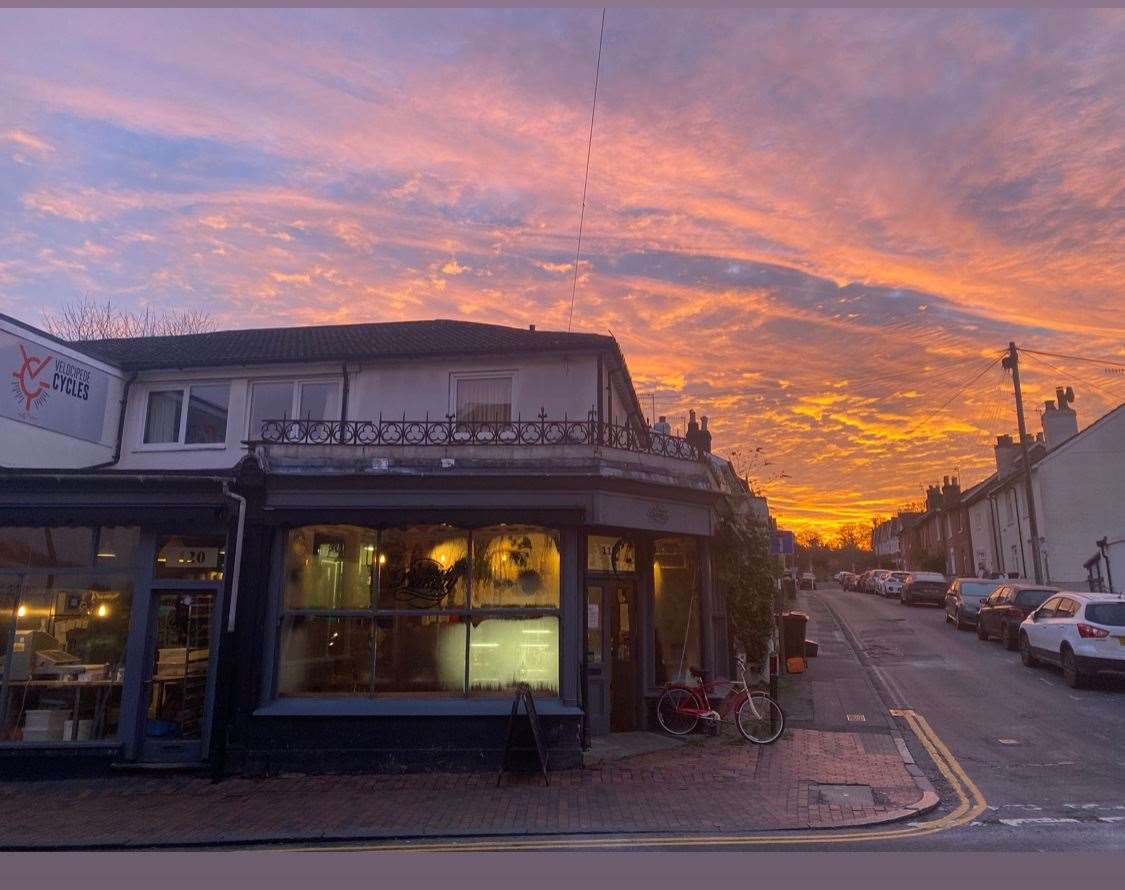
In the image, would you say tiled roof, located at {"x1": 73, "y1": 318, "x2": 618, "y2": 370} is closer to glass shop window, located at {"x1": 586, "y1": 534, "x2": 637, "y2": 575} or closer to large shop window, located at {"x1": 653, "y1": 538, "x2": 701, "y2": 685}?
glass shop window, located at {"x1": 586, "y1": 534, "x2": 637, "y2": 575}

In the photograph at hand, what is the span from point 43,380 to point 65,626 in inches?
175

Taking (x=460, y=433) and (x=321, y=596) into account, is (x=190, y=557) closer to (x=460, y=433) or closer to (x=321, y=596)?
(x=321, y=596)

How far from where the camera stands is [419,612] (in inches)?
450

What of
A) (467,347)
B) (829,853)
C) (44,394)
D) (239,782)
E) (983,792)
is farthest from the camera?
(467,347)

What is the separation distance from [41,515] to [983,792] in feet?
42.9

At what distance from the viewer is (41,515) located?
37.6 ft

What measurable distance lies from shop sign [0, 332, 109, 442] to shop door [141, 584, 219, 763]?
4.18m

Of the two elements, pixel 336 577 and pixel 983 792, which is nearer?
pixel 983 792

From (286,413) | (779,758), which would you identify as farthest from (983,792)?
(286,413)

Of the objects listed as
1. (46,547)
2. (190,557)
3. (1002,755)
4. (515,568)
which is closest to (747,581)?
(1002,755)

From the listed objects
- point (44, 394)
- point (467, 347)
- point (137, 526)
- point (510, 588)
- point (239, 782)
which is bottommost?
point (239, 782)

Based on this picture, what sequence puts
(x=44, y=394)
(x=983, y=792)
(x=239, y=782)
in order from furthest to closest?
(x=44, y=394), (x=239, y=782), (x=983, y=792)

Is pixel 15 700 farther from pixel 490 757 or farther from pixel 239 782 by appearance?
pixel 490 757

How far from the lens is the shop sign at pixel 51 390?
12500mm
